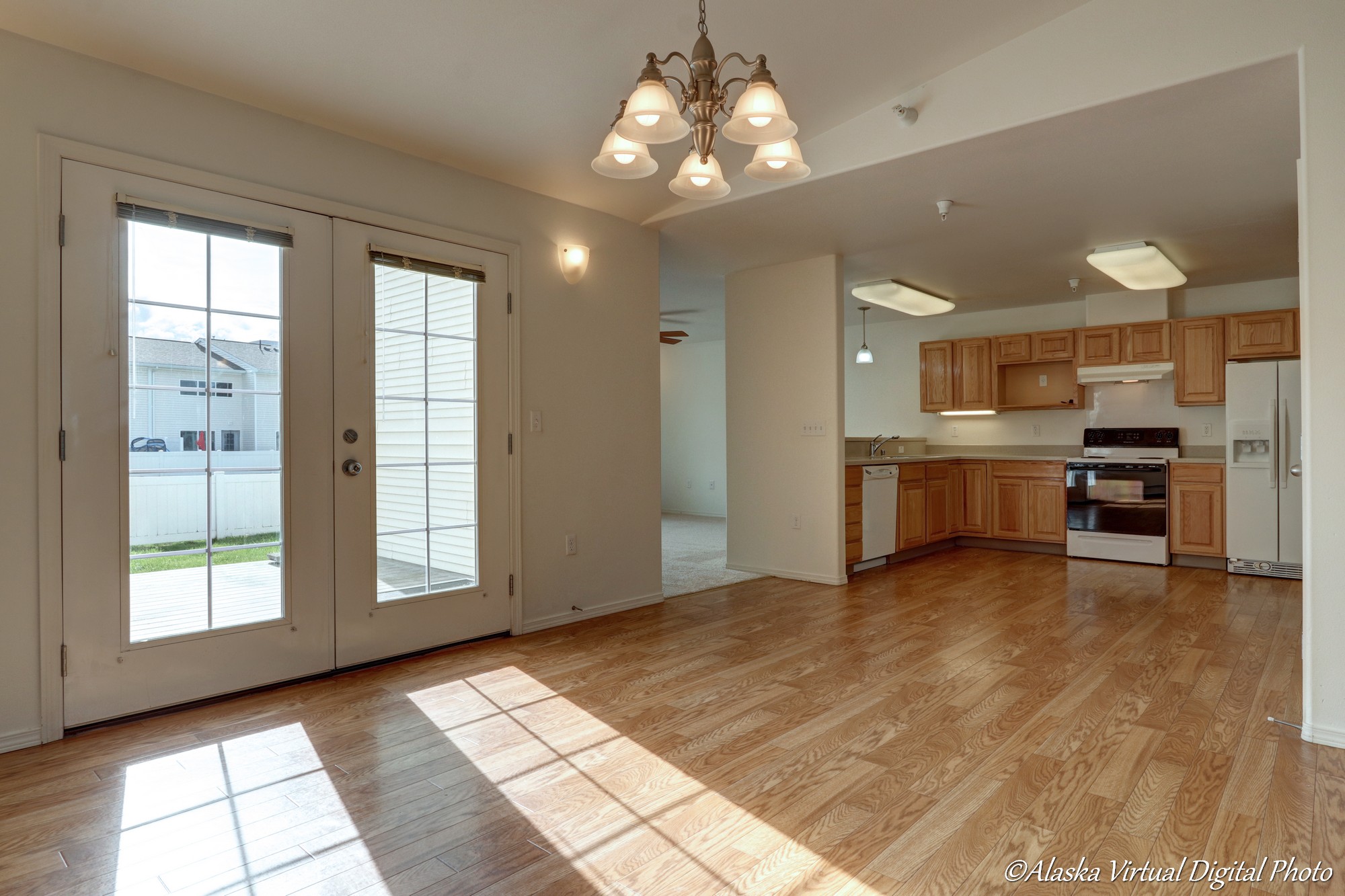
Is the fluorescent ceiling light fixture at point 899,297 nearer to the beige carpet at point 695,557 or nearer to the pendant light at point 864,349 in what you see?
the pendant light at point 864,349

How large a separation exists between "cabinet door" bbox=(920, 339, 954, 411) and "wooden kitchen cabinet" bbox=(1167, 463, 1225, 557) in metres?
2.08

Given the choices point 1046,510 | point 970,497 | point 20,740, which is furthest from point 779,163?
point 970,497

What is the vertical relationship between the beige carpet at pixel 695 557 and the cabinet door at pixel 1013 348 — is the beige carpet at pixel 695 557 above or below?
below

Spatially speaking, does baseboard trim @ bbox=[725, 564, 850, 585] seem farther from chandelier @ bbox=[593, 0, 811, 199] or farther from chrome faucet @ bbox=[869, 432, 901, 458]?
chandelier @ bbox=[593, 0, 811, 199]

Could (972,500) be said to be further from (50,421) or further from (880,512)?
(50,421)

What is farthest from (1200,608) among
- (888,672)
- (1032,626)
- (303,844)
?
(303,844)

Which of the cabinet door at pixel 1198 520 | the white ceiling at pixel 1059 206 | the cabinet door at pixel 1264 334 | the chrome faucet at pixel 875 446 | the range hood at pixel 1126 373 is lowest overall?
the cabinet door at pixel 1198 520

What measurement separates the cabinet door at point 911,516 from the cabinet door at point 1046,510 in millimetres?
1004

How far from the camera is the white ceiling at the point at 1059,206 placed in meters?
3.11

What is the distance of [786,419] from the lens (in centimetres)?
A: 551

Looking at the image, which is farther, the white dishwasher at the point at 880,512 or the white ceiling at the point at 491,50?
the white dishwasher at the point at 880,512

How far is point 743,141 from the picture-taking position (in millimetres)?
2221

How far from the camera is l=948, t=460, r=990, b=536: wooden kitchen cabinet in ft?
23.0

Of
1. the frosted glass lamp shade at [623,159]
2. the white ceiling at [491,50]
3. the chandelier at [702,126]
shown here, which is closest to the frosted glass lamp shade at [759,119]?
the chandelier at [702,126]
